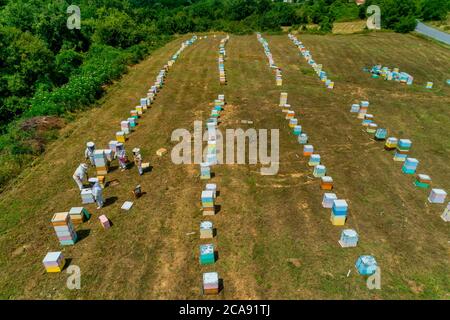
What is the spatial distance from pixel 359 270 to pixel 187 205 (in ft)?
26.7

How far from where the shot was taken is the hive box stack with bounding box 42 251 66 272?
11.9 m

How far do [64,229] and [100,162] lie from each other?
555 cm

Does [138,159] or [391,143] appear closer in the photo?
[138,159]

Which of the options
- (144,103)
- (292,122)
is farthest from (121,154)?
(292,122)

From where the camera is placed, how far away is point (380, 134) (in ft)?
69.9

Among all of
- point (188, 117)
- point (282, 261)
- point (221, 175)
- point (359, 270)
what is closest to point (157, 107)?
A: point (188, 117)

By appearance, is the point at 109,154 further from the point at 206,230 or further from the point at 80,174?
the point at 206,230

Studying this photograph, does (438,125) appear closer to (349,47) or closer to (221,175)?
(221,175)

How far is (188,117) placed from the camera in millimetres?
25938

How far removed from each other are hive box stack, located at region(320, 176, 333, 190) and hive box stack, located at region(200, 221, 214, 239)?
6.53 m

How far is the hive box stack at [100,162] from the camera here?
17.5 meters

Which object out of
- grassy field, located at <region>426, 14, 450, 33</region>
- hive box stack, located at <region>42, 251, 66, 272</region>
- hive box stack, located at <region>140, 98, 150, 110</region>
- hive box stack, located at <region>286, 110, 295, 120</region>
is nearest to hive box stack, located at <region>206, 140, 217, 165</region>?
hive box stack, located at <region>286, 110, 295, 120</region>
